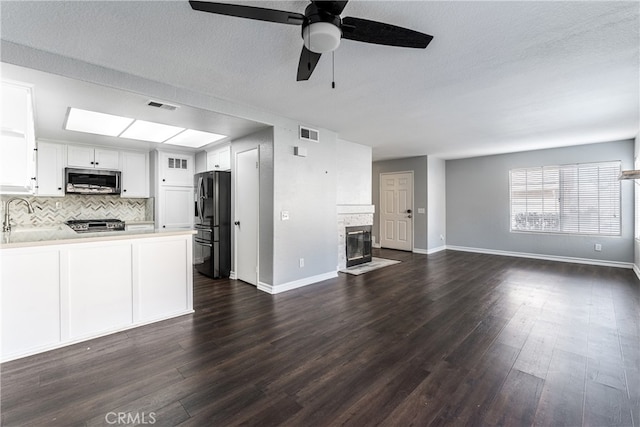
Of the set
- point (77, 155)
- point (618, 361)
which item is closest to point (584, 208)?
point (618, 361)

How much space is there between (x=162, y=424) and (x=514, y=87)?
420 centimetres

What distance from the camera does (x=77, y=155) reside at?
4.95 meters

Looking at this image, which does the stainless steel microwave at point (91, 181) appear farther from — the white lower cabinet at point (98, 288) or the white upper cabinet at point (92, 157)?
the white lower cabinet at point (98, 288)

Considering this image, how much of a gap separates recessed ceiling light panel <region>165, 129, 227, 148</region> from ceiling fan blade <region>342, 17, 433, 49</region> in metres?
3.39

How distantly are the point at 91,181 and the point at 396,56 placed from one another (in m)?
5.43

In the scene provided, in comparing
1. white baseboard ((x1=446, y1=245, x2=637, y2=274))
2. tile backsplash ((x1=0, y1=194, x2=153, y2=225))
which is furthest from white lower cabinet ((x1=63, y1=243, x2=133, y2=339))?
white baseboard ((x1=446, y1=245, x2=637, y2=274))

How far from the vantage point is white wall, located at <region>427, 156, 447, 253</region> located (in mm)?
7223

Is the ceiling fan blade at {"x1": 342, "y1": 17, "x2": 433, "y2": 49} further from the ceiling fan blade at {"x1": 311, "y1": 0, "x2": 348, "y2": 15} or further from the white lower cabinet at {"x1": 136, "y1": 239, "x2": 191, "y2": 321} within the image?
the white lower cabinet at {"x1": 136, "y1": 239, "x2": 191, "y2": 321}

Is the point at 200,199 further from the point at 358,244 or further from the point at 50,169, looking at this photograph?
the point at 358,244

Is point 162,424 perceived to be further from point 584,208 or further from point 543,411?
point 584,208

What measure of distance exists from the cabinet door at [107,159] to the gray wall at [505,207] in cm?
786

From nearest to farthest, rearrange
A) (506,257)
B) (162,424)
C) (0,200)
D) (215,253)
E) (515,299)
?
(162,424) < (515,299) < (0,200) < (215,253) < (506,257)

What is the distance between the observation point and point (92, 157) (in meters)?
5.09

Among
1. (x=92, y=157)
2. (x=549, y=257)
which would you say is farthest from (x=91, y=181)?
(x=549, y=257)
